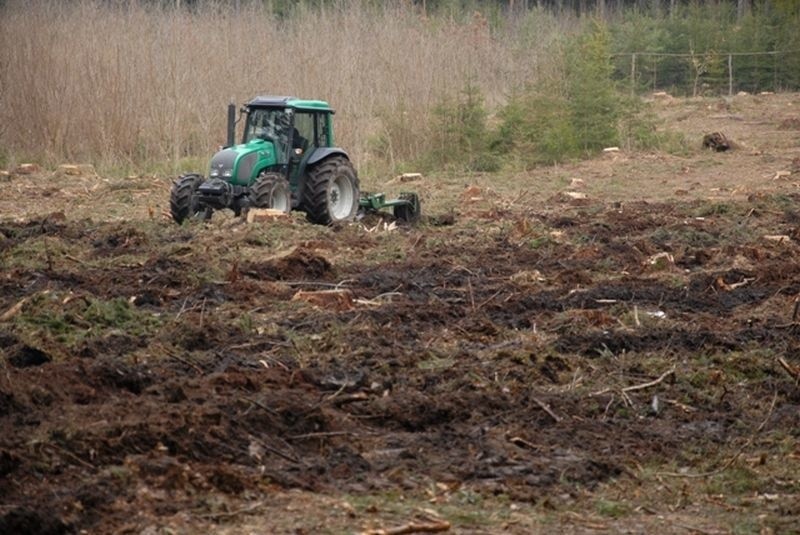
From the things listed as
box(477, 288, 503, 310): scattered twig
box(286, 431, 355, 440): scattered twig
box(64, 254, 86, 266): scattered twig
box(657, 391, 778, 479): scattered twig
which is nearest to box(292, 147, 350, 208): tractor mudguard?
box(64, 254, 86, 266): scattered twig

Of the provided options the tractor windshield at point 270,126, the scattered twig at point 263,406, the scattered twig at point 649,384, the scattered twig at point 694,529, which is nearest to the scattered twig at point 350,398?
the scattered twig at point 263,406

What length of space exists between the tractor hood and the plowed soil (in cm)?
65

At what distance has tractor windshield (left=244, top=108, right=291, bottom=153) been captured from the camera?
15594mm

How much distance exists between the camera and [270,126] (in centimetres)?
1570

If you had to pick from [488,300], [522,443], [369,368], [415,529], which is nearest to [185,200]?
[488,300]

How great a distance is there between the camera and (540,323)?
32.6ft

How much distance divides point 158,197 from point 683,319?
10.5 metres

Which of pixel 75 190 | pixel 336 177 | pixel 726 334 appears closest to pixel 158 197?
pixel 75 190

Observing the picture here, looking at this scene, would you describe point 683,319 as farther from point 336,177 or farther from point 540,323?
point 336,177

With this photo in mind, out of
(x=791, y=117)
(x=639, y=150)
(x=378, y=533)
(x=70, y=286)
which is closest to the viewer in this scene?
(x=378, y=533)

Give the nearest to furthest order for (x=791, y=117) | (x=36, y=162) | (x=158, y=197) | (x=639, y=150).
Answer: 1. (x=158, y=197)
2. (x=36, y=162)
3. (x=639, y=150)
4. (x=791, y=117)

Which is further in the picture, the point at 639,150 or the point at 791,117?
the point at 791,117

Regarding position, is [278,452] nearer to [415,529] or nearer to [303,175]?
[415,529]

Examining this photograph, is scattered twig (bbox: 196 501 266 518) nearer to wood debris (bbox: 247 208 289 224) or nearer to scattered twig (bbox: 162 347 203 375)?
scattered twig (bbox: 162 347 203 375)
